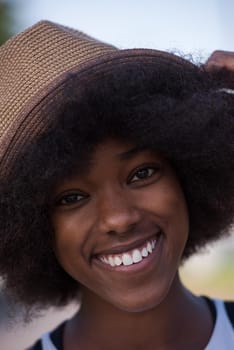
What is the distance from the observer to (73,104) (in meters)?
1.83

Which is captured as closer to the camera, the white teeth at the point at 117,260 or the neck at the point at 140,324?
the white teeth at the point at 117,260

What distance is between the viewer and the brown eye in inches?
77.0

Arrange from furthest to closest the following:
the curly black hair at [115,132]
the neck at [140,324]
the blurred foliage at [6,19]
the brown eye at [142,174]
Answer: the blurred foliage at [6,19], the neck at [140,324], the brown eye at [142,174], the curly black hair at [115,132]

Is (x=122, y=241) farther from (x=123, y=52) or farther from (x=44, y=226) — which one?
(x=123, y=52)

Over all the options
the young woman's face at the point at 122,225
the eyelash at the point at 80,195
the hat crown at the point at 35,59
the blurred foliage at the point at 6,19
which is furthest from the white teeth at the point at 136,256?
the blurred foliage at the point at 6,19

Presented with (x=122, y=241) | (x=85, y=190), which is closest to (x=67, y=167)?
(x=85, y=190)

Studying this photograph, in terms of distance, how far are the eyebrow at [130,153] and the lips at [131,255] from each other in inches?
9.1

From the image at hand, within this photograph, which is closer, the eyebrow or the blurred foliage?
the eyebrow

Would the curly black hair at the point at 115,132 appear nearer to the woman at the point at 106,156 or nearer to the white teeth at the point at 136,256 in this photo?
the woman at the point at 106,156

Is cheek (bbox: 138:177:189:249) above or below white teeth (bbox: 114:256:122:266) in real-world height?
above

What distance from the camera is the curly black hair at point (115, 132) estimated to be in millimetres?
1855

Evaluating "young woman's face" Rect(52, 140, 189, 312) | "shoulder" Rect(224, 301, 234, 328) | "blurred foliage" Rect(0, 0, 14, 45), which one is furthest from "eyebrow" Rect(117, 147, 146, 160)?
"blurred foliage" Rect(0, 0, 14, 45)

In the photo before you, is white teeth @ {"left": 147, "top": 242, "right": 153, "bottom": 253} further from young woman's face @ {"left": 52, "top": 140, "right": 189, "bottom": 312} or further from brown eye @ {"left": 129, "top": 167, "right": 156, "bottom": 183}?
brown eye @ {"left": 129, "top": 167, "right": 156, "bottom": 183}

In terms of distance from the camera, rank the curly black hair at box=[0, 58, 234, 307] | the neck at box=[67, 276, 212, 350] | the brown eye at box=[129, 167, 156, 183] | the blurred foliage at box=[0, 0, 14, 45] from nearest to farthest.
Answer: the curly black hair at box=[0, 58, 234, 307] < the brown eye at box=[129, 167, 156, 183] < the neck at box=[67, 276, 212, 350] < the blurred foliage at box=[0, 0, 14, 45]
